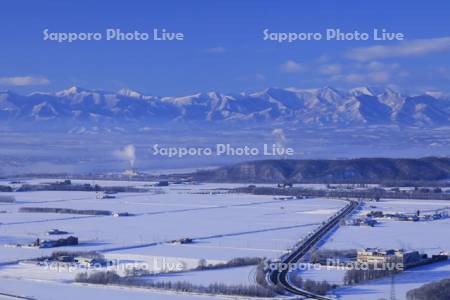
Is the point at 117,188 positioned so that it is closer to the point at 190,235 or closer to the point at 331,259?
→ the point at 190,235

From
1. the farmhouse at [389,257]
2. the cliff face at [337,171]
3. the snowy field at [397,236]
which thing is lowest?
the farmhouse at [389,257]

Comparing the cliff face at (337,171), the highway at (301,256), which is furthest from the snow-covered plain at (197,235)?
the cliff face at (337,171)

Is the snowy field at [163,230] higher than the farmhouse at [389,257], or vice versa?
the snowy field at [163,230]

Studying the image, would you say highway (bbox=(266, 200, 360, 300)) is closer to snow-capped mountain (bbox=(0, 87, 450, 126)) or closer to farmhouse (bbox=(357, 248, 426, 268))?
farmhouse (bbox=(357, 248, 426, 268))

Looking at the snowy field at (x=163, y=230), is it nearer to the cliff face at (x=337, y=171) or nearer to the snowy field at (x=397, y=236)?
the snowy field at (x=397, y=236)

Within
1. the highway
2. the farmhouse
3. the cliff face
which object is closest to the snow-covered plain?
the highway

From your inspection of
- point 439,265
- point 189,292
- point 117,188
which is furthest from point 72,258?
point 117,188

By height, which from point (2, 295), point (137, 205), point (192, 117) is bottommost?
point (2, 295)
